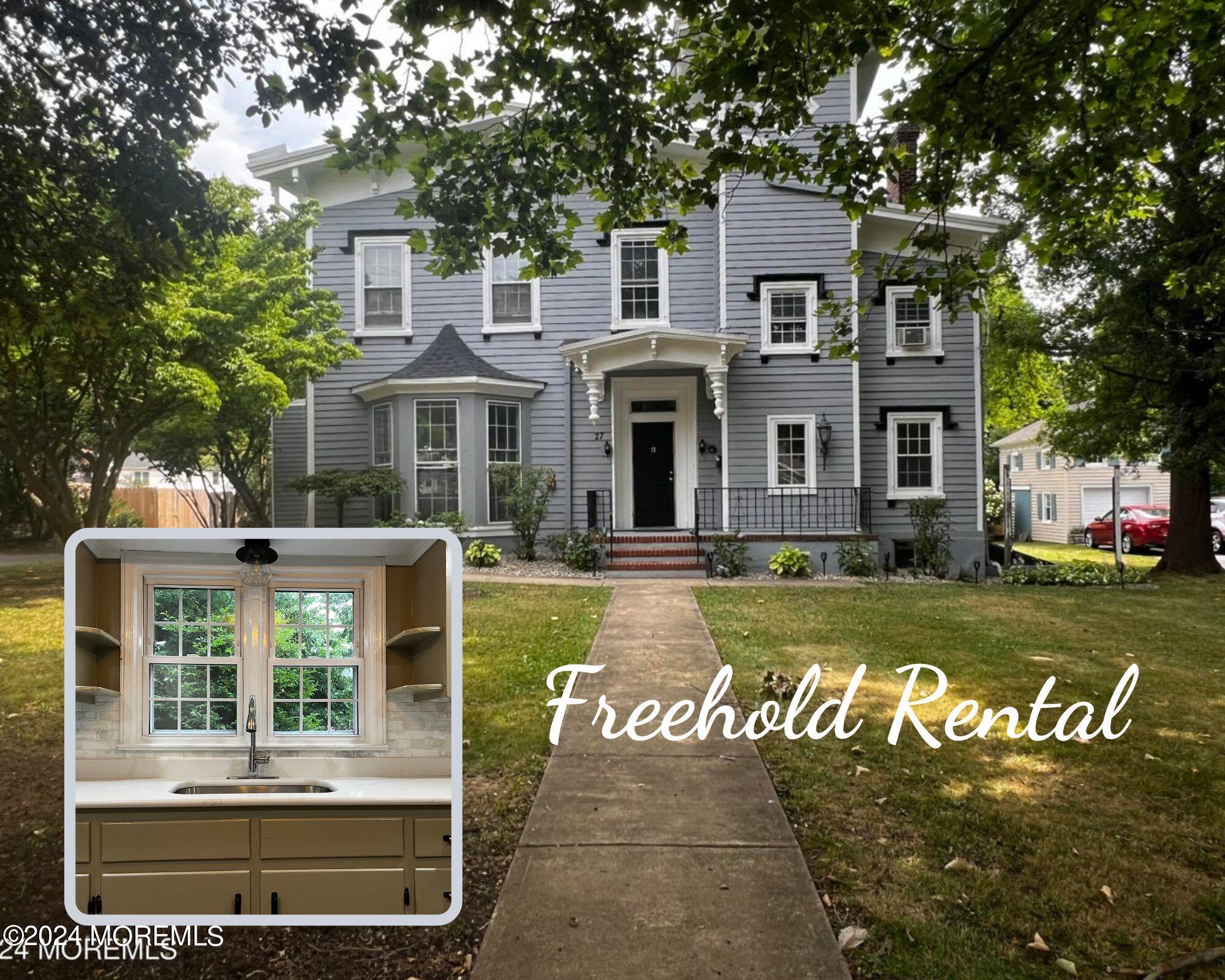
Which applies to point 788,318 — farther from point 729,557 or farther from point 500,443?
point 500,443

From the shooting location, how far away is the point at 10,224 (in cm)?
126

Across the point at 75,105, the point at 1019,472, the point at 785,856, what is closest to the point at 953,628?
the point at 785,856

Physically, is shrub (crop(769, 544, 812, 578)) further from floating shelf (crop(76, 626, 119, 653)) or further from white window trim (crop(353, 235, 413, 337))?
floating shelf (crop(76, 626, 119, 653))

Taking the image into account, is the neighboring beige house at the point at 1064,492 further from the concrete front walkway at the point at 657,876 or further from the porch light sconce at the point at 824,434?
the concrete front walkway at the point at 657,876

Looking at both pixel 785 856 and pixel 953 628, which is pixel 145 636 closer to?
pixel 785 856

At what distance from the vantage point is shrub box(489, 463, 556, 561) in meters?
10.6

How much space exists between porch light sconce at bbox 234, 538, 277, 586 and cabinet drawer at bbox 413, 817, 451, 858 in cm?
45

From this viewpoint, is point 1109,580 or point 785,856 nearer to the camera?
point 785,856

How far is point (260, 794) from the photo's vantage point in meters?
1.00

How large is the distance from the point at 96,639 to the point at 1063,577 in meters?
12.5

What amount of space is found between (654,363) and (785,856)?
903 centimetres

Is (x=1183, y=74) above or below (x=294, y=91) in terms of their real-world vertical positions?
above

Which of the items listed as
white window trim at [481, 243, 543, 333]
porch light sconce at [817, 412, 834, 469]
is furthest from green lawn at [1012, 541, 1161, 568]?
white window trim at [481, 243, 543, 333]

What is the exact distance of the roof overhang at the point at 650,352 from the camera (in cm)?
Answer: 1045
